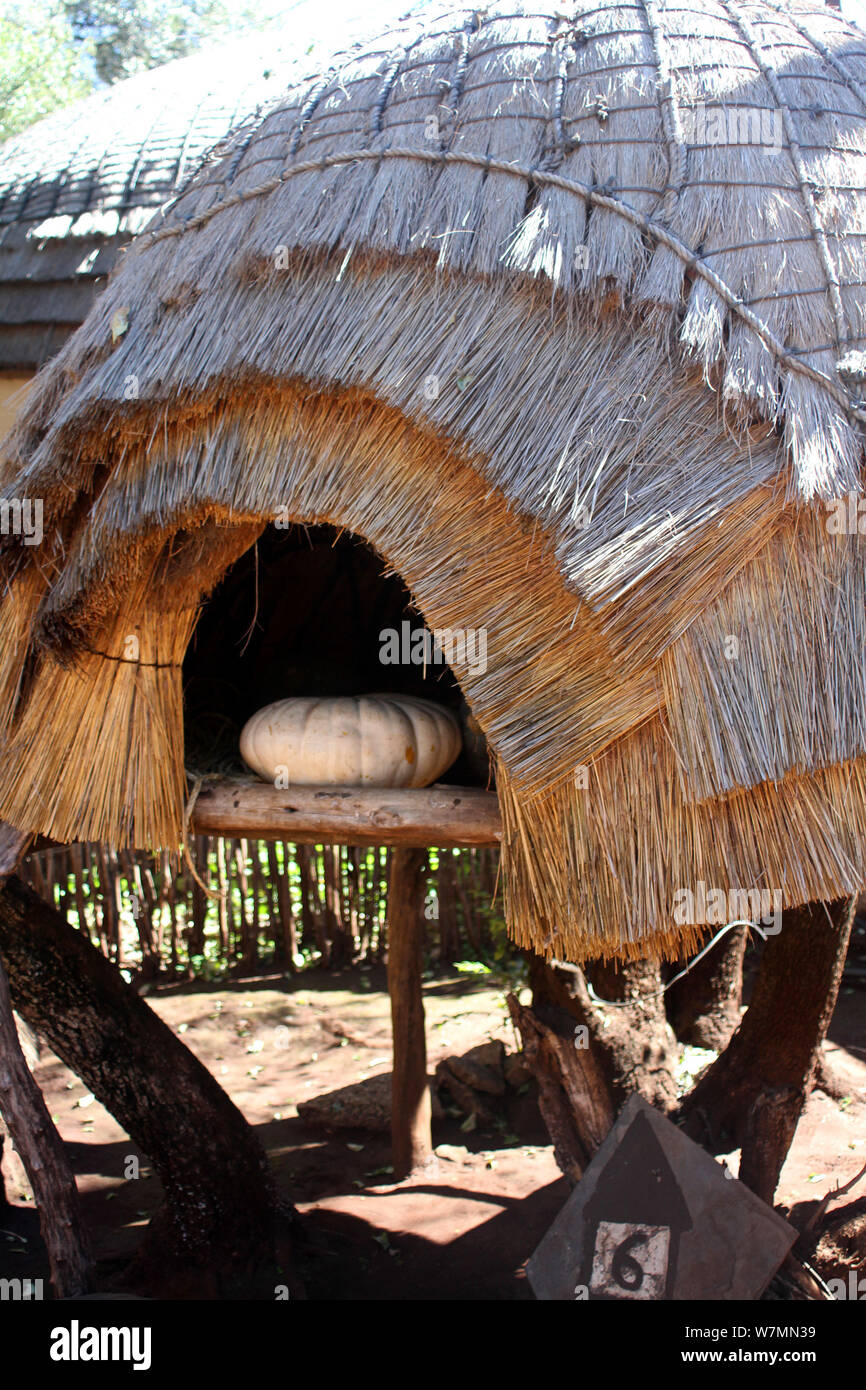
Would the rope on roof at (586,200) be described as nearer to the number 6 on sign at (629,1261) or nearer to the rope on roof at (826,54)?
the rope on roof at (826,54)

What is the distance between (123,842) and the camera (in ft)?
12.0

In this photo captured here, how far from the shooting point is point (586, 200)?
296cm

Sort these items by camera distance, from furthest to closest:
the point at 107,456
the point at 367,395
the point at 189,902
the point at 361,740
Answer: the point at 189,902, the point at 361,740, the point at 107,456, the point at 367,395

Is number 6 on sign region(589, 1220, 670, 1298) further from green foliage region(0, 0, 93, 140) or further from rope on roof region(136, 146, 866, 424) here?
green foliage region(0, 0, 93, 140)

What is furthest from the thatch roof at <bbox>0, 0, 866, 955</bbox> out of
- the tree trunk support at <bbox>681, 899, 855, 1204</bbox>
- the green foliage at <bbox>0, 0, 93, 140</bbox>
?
the green foliage at <bbox>0, 0, 93, 140</bbox>

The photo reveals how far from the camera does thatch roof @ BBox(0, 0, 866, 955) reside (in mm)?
2637

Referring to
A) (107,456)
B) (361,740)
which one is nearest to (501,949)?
(361,740)

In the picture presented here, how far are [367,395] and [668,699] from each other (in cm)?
114

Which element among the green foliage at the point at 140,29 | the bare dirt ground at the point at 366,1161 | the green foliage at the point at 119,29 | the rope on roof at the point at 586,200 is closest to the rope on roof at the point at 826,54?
the rope on roof at the point at 586,200

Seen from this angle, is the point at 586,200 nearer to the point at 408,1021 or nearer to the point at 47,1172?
the point at 47,1172

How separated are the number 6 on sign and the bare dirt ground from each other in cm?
123
